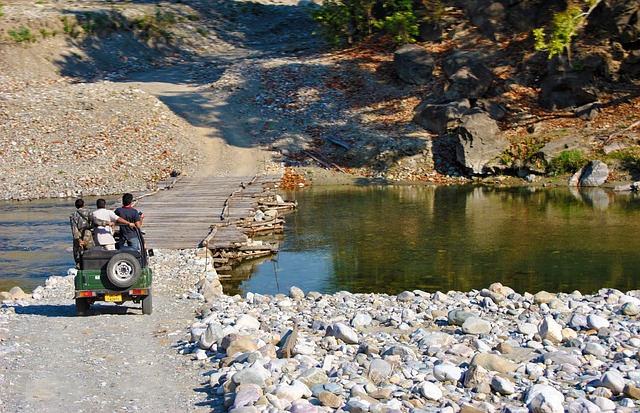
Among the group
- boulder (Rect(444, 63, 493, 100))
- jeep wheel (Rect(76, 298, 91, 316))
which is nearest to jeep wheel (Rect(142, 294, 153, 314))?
jeep wheel (Rect(76, 298, 91, 316))

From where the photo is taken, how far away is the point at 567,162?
107ft

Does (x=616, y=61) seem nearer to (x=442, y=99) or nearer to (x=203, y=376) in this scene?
(x=442, y=99)

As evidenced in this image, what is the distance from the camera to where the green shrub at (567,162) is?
32500mm

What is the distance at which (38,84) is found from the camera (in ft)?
142

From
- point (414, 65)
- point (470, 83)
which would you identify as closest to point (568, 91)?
point (470, 83)

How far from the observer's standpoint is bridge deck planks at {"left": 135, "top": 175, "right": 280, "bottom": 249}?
2080 centimetres

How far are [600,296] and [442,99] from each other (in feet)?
78.7

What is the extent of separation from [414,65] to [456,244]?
66.6 ft

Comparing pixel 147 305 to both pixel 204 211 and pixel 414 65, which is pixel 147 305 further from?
pixel 414 65

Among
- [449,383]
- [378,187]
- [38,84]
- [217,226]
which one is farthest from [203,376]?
[38,84]

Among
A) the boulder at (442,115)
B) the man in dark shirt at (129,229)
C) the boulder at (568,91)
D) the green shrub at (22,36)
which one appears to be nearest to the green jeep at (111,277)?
the man in dark shirt at (129,229)

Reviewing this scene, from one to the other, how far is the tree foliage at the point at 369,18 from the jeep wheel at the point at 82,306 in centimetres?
3181

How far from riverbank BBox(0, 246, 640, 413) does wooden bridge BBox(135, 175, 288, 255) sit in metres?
5.04

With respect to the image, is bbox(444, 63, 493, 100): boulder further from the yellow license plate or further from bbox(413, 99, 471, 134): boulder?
the yellow license plate
